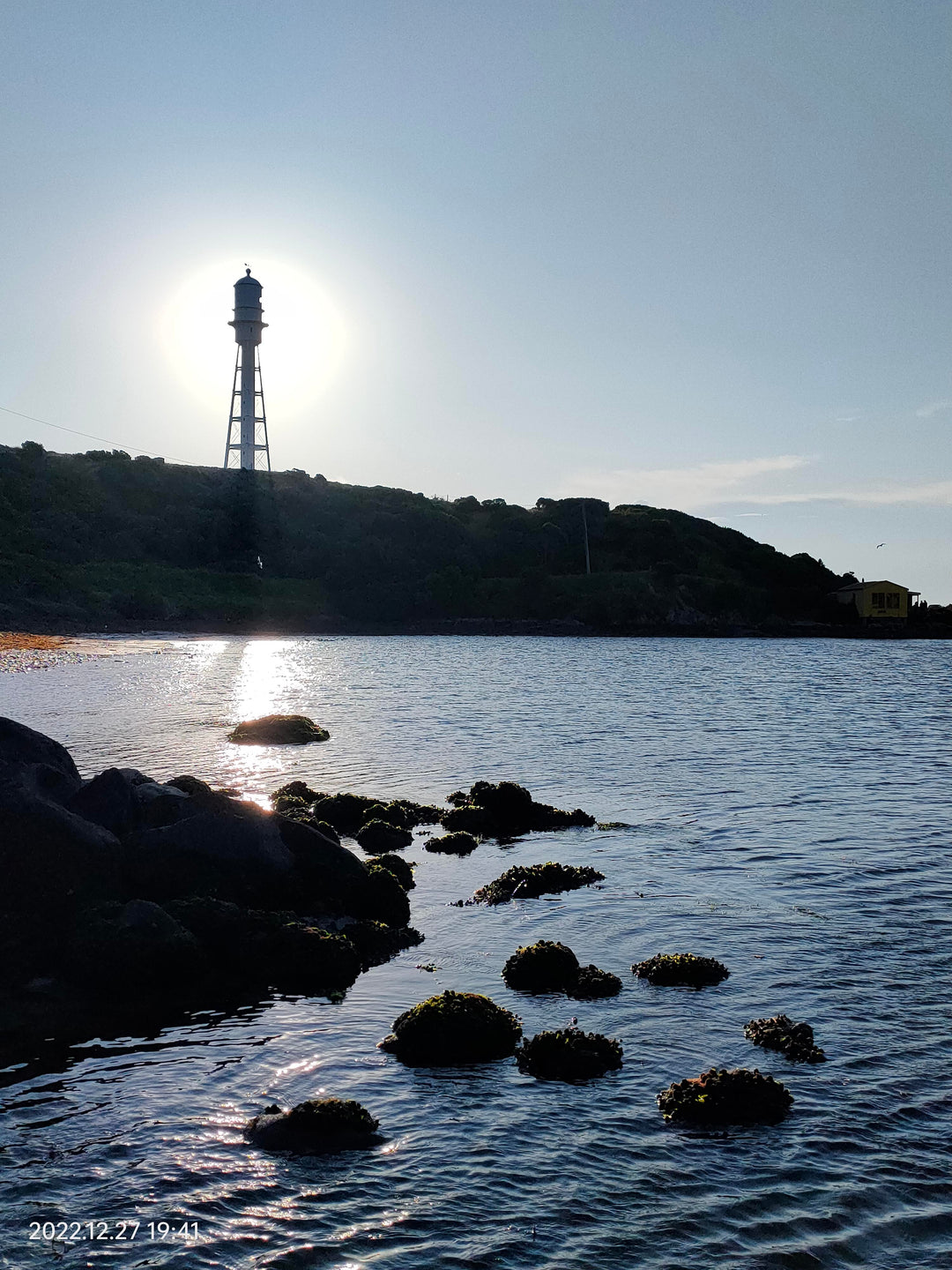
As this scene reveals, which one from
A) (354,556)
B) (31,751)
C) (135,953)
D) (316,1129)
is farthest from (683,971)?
(354,556)

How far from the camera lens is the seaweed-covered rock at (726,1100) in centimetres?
1035

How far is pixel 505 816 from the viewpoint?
2545cm

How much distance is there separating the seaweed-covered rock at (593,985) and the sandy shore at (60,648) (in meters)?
62.2

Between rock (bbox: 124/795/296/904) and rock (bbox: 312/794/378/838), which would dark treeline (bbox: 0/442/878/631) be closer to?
rock (bbox: 312/794/378/838)

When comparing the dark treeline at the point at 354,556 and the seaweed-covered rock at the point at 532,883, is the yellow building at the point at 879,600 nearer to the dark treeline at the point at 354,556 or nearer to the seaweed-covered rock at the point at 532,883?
the dark treeline at the point at 354,556

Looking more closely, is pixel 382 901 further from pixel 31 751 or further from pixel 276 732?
pixel 276 732

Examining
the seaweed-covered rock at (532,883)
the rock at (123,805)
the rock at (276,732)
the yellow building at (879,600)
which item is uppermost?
the yellow building at (879,600)

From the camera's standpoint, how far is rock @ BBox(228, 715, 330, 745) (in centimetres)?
3953

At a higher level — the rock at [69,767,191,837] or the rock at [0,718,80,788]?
the rock at [0,718,80,788]

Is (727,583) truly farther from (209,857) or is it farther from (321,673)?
(209,857)

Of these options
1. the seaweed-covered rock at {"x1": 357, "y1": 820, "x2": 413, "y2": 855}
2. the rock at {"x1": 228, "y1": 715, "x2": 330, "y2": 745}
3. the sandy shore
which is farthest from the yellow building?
the seaweed-covered rock at {"x1": 357, "y1": 820, "x2": 413, "y2": 855}

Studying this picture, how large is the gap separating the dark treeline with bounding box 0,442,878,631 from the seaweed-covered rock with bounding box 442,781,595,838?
10480 centimetres

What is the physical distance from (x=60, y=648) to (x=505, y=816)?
76534 mm

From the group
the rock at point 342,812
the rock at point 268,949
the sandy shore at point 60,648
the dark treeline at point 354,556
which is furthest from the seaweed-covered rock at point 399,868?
the dark treeline at point 354,556
